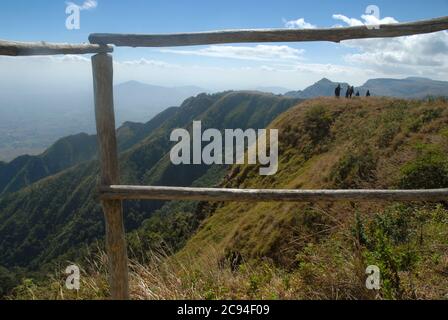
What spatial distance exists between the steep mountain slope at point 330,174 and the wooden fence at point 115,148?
34.6 inches

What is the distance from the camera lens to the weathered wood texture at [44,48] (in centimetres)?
269

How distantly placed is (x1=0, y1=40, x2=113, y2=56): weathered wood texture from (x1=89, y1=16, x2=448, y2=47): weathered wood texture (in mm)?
101

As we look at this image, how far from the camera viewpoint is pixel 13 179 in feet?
646

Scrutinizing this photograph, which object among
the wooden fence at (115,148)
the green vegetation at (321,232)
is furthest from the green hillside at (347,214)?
the wooden fence at (115,148)

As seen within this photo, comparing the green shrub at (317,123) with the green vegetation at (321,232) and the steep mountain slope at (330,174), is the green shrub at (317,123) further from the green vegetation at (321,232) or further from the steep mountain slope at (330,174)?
the green vegetation at (321,232)

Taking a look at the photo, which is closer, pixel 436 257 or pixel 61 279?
pixel 436 257

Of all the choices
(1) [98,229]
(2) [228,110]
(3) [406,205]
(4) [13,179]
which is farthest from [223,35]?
(4) [13,179]

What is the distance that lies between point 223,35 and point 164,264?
2397 millimetres

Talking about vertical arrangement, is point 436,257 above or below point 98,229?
above

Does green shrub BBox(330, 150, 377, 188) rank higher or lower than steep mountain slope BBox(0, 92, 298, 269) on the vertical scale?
higher

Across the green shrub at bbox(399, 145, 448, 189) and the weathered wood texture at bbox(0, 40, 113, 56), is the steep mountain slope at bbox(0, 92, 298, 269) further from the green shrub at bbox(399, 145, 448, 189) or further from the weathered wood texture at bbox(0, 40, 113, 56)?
the weathered wood texture at bbox(0, 40, 113, 56)

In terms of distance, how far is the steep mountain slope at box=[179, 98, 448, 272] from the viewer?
8312 mm

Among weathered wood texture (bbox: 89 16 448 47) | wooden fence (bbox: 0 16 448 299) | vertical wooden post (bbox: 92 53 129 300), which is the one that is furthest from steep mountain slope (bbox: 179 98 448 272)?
weathered wood texture (bbox: 89 16 448 47)
